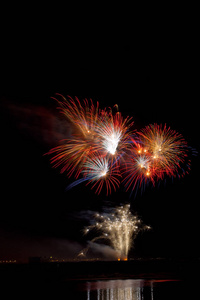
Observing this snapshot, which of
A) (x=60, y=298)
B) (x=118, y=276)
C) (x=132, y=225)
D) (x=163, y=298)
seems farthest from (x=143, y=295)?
(x=132, y=225)

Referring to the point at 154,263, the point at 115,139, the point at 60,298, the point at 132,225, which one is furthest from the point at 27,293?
the point at 132,225

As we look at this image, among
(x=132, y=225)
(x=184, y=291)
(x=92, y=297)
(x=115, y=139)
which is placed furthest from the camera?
(x=132, y=225)

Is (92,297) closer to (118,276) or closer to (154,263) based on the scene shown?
(118,276)

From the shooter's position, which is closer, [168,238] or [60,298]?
[60,298]

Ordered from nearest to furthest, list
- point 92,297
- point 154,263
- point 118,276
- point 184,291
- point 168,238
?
point 92,297 < point 184,291 < point 118,276 < point 154,263 < point 168,238

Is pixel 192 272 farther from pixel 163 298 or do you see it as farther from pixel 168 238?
pixel 168 238

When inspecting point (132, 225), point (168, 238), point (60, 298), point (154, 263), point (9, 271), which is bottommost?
point (60, 298)

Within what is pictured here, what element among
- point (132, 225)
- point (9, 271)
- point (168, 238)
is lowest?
point (9, 271)

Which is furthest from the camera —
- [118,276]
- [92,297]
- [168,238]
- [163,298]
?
[168,238]

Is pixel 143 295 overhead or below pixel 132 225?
below
